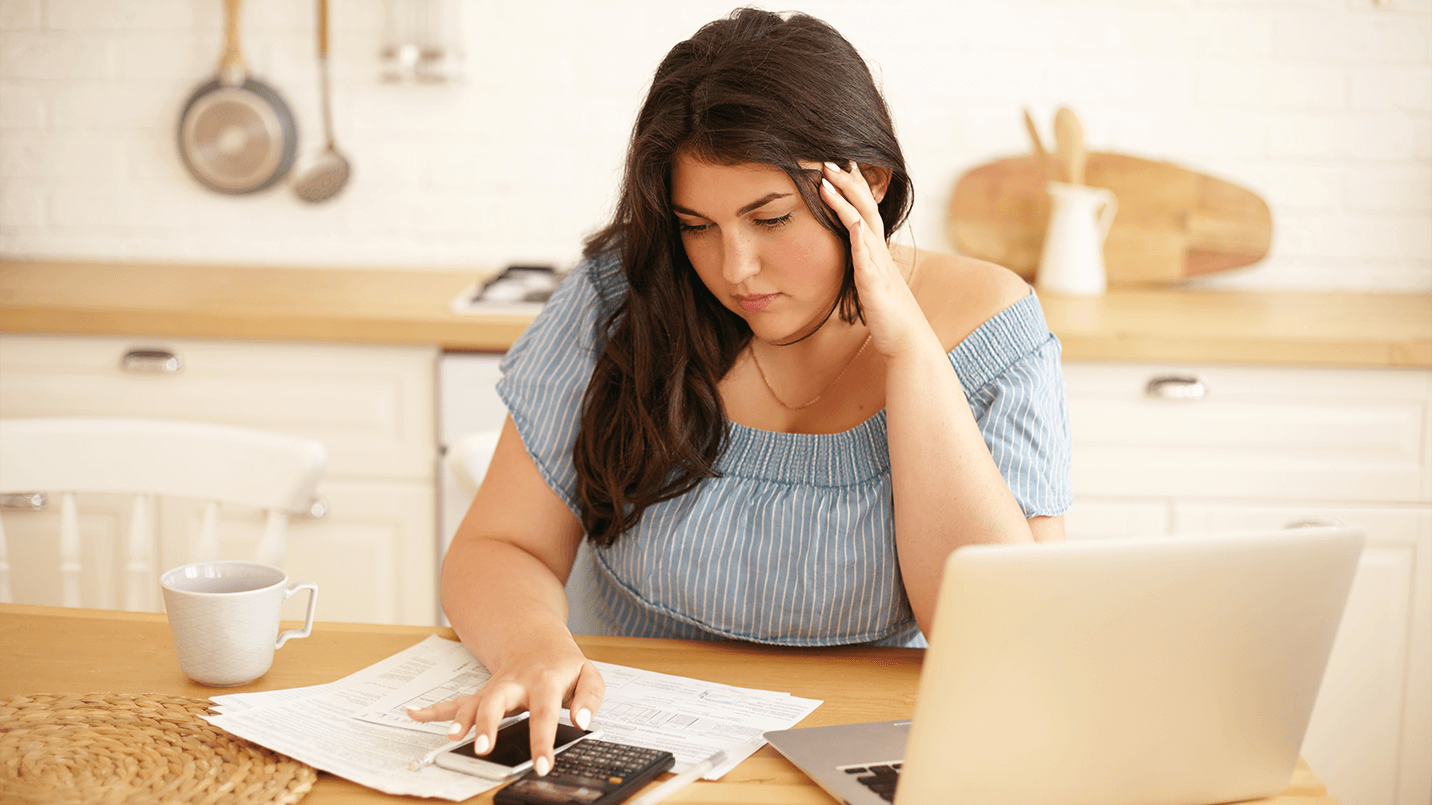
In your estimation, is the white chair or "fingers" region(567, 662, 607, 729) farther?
the white chair

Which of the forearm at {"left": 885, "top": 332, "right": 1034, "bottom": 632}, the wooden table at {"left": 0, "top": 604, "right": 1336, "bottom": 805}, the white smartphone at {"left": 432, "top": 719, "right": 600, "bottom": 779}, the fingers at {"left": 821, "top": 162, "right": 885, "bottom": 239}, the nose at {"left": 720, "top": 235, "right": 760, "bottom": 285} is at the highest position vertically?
the fingers at {"left": 821, "top": 162, "right": 885, "bottom": 239}

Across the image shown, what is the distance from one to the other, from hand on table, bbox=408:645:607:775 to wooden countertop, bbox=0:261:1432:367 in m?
1.08

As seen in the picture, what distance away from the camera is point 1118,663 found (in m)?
0.64

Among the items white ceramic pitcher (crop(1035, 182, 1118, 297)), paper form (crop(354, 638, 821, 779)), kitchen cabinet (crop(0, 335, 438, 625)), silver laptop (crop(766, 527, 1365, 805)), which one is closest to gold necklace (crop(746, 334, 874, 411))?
paper form (crop(354, 638, 821, 779))

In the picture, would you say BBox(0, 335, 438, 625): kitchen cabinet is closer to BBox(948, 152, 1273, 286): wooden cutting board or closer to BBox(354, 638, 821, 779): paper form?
BBox(354, 638, 821, 779): paper form

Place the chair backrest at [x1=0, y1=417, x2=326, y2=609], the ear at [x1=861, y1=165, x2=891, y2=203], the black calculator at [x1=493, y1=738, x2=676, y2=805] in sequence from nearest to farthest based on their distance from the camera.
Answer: the black calculator at [x1=493, y1=738, x2=676, y2=805] < the ear at [x1=861, y1=165, x2=891, y2=203] < the chair backrest at [x1=0, y1=417, x2=326, y2=609]

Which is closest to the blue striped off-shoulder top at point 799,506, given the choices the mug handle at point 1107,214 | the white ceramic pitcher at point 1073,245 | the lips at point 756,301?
the lips at point 756,301

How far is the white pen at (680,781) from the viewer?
73 cm

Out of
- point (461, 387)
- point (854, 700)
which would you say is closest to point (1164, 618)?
point (854, 700)

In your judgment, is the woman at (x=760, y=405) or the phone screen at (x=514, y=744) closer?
the phone screen at (x=514, y=744)

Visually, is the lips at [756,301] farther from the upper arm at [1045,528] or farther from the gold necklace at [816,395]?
the upper arm at [1045,528]

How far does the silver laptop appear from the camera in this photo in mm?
610

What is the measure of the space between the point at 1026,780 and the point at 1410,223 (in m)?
2.22

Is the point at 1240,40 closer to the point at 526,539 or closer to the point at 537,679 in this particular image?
the point at 526,539
